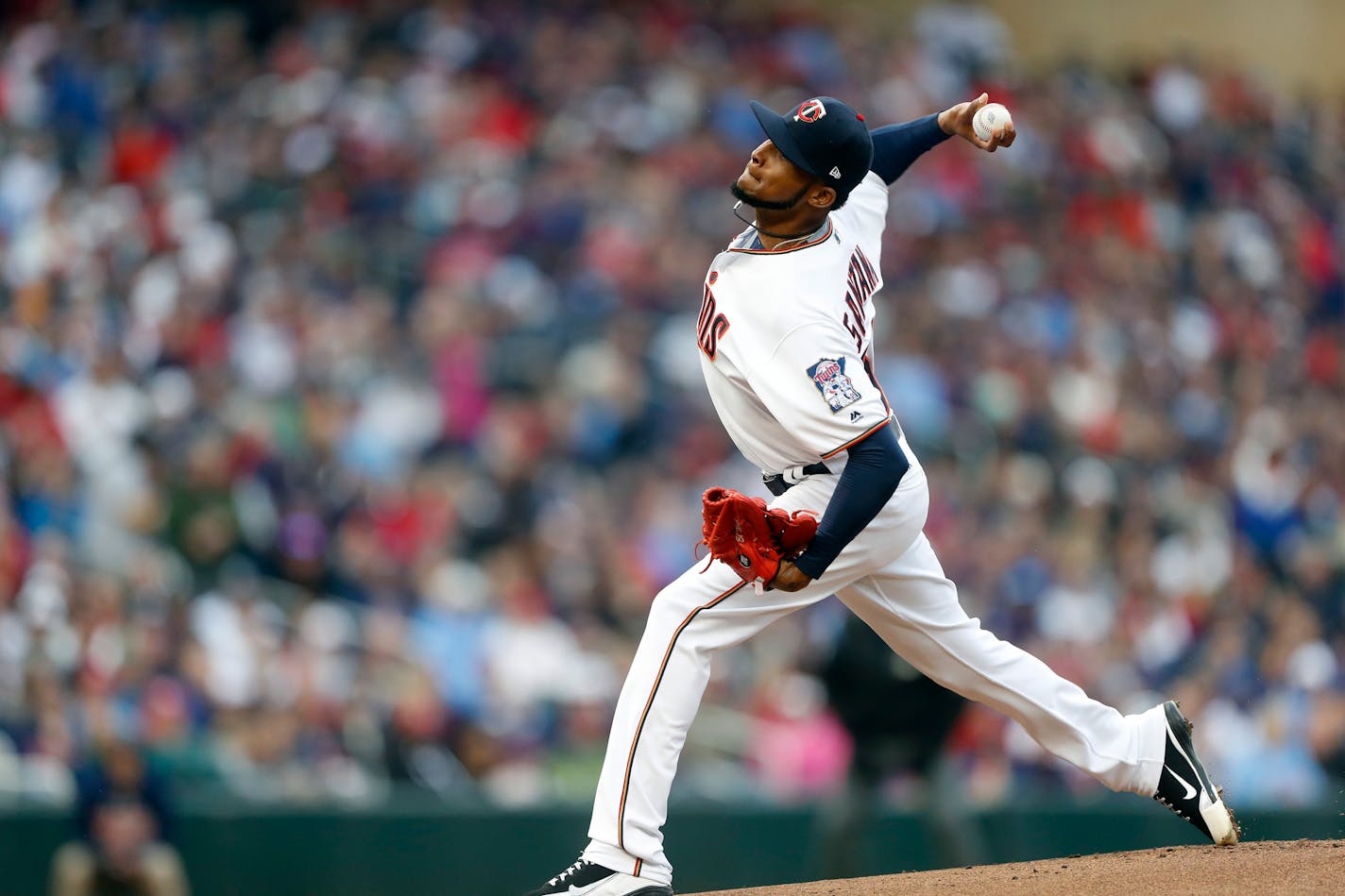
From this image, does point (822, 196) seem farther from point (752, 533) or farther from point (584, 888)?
point (584, 888)

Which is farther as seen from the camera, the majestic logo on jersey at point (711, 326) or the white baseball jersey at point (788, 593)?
the majestic logo on jersey at point (711, 326)

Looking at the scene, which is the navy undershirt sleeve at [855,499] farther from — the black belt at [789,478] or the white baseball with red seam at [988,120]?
the white baseball with red seam at [988,120]

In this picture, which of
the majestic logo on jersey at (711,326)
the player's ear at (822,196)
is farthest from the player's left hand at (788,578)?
the player's ear at (822,196)

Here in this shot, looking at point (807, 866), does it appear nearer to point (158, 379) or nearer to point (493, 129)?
point (158, 379)

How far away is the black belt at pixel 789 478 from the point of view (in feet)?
11.9

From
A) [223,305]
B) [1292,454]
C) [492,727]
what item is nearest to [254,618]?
[492,727]

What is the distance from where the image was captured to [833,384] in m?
3.42

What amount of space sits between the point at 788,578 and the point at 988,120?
4.13ft

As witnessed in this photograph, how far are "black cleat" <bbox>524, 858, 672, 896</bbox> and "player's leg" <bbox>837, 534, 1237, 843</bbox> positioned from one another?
818 mm

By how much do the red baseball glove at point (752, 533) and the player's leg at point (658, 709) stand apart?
0.61 ft

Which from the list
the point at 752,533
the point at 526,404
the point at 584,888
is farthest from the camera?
the point at 526,404

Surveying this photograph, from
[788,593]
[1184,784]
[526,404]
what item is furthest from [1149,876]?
[526,404]

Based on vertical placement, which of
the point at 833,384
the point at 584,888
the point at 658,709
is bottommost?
the point at 584,888

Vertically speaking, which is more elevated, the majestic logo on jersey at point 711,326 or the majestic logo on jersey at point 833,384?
the majestic logo on jersey at point 711,326
